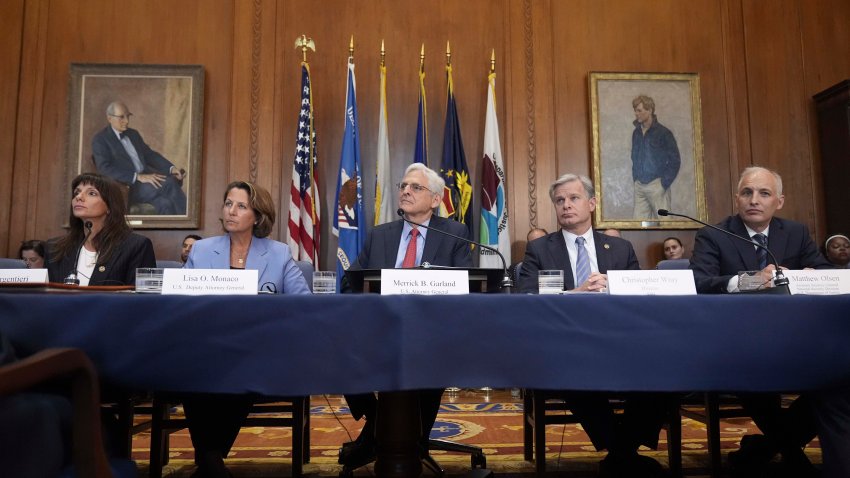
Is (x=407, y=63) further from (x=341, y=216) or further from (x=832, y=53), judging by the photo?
(x=832, y=53)

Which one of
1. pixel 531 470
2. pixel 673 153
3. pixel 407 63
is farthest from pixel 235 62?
pixel 531 470

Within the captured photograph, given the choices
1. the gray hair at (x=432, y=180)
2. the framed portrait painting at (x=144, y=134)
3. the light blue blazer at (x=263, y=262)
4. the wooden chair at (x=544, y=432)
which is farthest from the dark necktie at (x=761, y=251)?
the framed portrait painting at (x=144, y=134)

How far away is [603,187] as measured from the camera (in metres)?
5.85

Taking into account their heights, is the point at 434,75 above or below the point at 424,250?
above

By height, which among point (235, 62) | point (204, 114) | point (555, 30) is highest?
point (555, 30)

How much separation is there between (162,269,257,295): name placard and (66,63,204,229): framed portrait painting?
4097mm

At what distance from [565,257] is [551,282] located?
1.00 metres

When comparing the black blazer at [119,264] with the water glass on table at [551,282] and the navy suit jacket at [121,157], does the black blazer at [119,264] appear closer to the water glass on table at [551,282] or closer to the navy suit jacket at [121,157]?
the water glass on table at [551,282]

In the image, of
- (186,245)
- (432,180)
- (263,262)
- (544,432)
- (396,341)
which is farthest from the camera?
(186,245)

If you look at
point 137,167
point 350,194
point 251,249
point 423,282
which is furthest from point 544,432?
point 137,167

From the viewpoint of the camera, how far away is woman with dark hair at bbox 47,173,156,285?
2.83m

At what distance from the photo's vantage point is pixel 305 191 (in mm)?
5371

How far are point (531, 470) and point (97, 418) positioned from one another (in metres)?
1.81

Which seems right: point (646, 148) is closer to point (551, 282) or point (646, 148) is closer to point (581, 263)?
point (581, 263)
